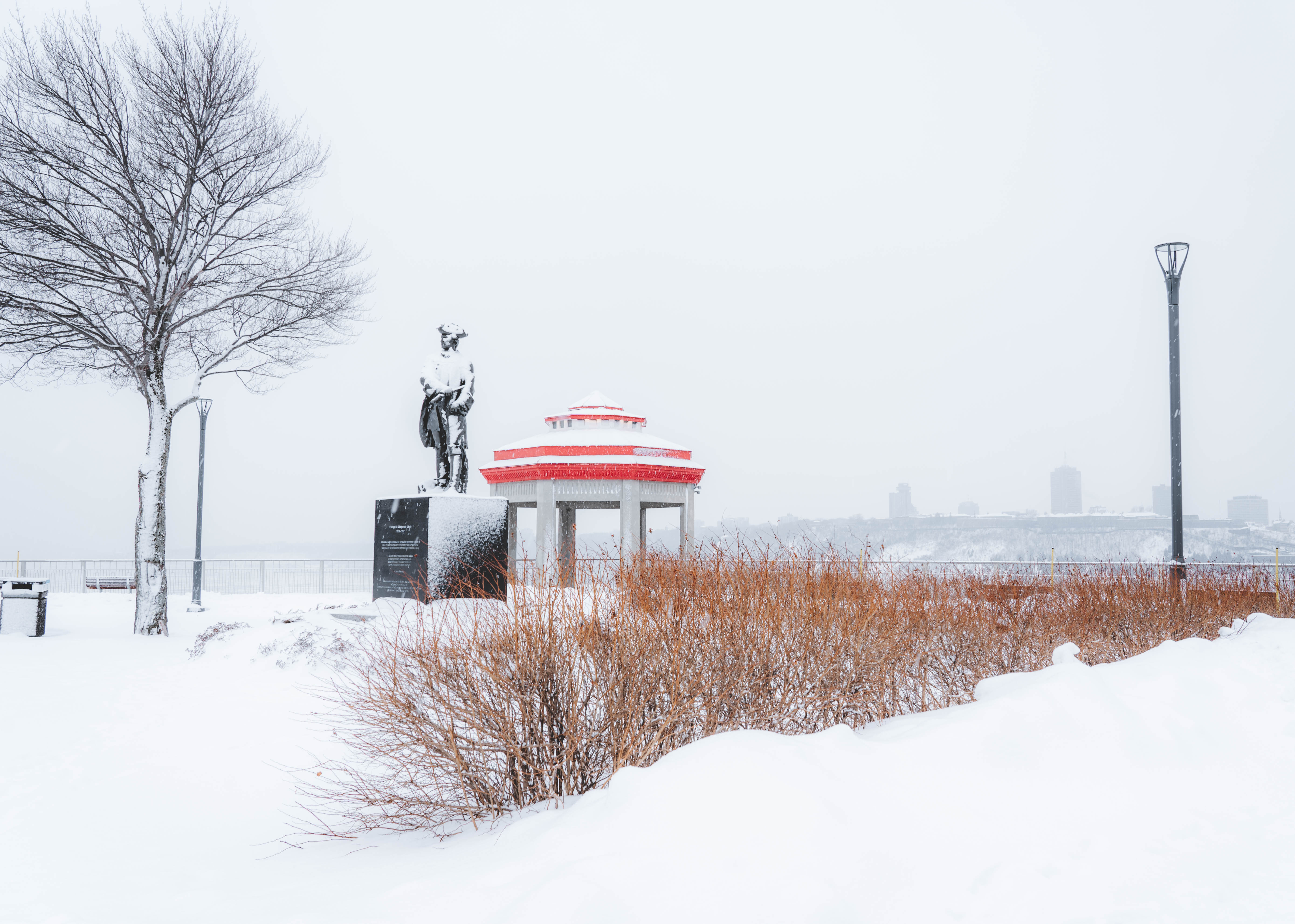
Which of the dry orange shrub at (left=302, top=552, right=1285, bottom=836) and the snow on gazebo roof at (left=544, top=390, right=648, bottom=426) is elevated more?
the snow on gazebo roof at (left=544, top=390, right=648, bottom=426)

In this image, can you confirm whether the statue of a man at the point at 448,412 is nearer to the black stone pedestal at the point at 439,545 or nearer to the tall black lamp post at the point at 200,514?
the black stone pedestal at the point at 439,545

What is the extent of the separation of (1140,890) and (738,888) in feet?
6.54

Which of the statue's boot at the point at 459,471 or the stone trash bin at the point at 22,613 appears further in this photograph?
the stone trash bin at the point at 22,613

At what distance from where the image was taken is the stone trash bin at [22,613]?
13.8m

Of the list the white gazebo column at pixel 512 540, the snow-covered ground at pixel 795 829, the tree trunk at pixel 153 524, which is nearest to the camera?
the snow-covered ground at pixel 795 829

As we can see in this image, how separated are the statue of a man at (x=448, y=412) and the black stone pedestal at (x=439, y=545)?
27.1 inches

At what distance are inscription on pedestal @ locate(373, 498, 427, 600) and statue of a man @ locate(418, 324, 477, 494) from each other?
93 centimetres

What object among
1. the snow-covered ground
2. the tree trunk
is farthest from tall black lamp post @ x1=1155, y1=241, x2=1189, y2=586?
the tree trunk

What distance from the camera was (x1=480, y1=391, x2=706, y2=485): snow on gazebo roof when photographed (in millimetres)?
18438

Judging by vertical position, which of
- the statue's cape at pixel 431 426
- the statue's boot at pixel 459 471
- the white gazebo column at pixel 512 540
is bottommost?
the white gazebo column at pixel 512 540

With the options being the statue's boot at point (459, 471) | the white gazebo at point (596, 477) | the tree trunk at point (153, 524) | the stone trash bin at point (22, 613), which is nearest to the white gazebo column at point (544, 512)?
the white gazebo at point (596, 477)

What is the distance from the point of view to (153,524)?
14633mm

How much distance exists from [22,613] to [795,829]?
599 inches

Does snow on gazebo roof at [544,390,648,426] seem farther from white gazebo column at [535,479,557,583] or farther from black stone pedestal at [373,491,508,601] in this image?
black stone pedestal at [373,491,508,601]
